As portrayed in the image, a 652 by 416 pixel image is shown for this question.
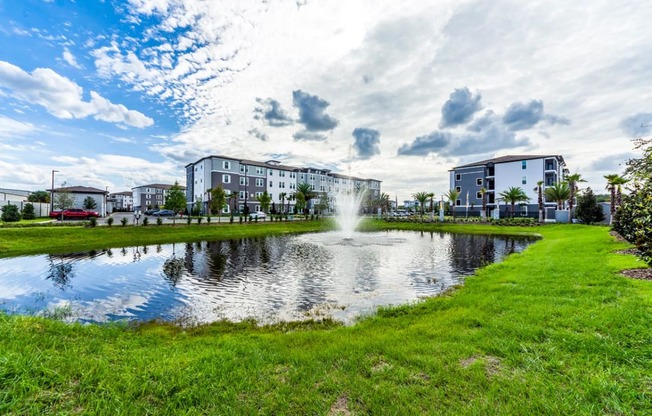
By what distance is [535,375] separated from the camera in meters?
4.14

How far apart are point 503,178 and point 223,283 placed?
66.8 meters

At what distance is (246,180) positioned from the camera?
226ft

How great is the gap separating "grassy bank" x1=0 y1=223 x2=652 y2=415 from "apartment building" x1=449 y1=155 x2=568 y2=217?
56576 millimetres

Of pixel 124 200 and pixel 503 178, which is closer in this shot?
pixel 503 178

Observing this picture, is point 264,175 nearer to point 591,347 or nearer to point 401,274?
point 401,274

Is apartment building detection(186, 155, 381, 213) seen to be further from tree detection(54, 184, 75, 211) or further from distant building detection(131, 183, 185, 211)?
Answer: distant building detection(131, 183, 185, 211)

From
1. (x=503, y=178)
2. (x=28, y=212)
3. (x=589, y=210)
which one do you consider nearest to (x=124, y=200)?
(x=28, y=212)

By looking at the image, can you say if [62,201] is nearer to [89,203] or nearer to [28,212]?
[28,212]

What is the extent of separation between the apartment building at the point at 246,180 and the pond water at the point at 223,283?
41.2 meters

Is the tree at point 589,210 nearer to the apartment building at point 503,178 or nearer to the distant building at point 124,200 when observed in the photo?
the apartment building at point 503,178

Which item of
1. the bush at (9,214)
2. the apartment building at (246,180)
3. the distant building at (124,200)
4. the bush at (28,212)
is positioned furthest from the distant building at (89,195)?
the distant building at (124,200)

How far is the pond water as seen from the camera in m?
9.30

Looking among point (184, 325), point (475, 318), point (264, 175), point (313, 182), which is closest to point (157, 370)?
point (184, 325)

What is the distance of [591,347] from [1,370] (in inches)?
330
